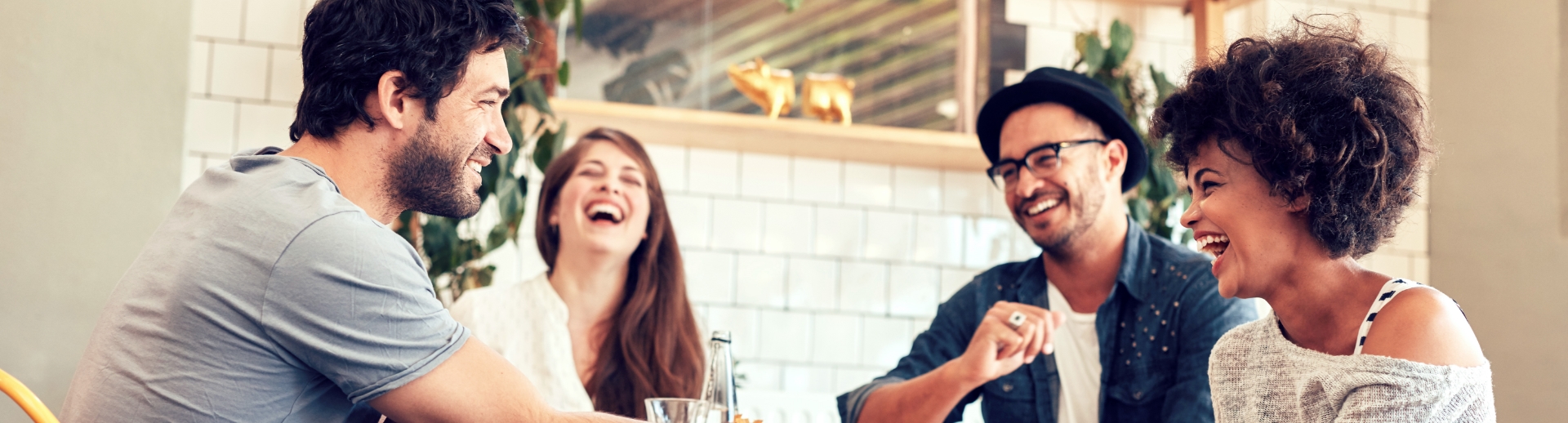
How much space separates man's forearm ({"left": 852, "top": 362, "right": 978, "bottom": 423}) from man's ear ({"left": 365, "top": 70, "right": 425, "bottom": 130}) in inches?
Result: 34.1

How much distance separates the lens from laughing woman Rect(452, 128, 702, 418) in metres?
2.22

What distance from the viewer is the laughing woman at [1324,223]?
1.10 meters

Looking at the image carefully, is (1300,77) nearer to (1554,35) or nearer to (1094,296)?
(1094,296)

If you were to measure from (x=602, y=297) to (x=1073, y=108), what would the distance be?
39.0 inches

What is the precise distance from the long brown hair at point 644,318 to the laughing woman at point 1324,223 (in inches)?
46.6

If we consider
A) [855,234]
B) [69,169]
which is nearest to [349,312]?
[69,169]

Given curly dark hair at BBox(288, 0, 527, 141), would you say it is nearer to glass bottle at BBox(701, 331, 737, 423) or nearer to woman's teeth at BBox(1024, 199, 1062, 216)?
glass bottle at BBox(701, 331, 737, 423)

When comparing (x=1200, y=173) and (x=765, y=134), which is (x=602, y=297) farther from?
(x=1200, y=173)

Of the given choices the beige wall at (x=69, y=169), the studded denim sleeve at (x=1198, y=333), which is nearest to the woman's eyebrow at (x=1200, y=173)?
the studded denim sleeve at (x=1198, y=333)

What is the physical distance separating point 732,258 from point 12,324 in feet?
5.05

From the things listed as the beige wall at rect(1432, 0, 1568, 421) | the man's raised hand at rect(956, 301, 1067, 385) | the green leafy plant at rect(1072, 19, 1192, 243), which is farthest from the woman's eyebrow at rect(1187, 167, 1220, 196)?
the beige wall at rect(1432, 0, 1568, 421)

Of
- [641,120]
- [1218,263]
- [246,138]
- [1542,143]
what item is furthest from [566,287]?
[1542,143]

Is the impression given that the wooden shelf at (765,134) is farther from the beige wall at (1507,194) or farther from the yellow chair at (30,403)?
the yellow chair at (30,403)

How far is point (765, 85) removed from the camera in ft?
9.25
